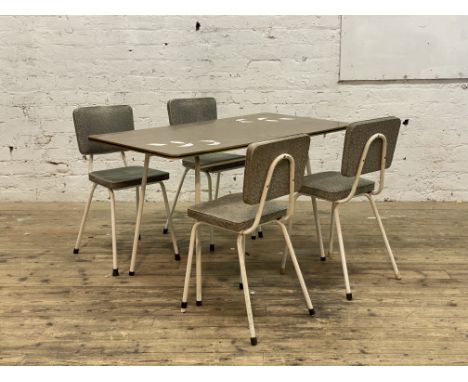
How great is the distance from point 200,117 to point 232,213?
4.43ft

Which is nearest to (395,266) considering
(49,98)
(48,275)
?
(48,275)

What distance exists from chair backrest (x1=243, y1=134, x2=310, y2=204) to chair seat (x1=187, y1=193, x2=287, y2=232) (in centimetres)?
14

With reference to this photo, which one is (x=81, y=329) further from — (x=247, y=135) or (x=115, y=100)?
(x=115, y=100)

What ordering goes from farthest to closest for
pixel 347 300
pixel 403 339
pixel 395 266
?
pixel 395 266 → pixel 347 300 → pixel 403 339

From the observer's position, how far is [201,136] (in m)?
2.96

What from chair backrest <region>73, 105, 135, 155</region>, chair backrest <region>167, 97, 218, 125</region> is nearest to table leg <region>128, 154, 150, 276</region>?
chair backrest <region>73, 105, 135, 155</region>

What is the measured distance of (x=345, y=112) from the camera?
4.46m

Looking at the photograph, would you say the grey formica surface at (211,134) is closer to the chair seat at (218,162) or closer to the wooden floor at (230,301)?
the chair seat at (218,162)

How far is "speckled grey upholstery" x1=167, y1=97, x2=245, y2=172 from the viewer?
11.4 feet

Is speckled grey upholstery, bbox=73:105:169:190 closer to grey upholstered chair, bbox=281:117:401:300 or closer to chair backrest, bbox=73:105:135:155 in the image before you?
chair backrest, bbox=73:105:135:155

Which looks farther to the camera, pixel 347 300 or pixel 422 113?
pixel 422 113

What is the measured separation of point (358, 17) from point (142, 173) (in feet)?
6.68

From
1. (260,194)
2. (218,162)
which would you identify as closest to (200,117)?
(218,162)

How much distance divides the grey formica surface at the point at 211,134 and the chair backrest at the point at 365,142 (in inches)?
13.5
